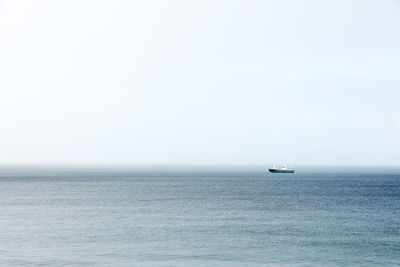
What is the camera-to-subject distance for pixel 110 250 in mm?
49125

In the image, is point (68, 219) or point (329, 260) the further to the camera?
point (68, 219)

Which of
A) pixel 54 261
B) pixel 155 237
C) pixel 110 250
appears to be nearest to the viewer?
pixel 54 261

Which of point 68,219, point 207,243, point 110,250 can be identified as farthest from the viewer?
point 68,219

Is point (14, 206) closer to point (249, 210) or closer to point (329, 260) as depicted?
point (249, 210)

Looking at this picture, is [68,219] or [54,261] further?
[68,219]

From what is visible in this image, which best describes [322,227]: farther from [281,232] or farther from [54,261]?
[54,261]

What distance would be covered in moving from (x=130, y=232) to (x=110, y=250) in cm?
1049

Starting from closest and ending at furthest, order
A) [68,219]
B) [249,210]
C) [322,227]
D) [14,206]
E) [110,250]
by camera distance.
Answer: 1. [110,250]
2. [322,227]
3. [68,219]
4. [249,210]
5. [14,206]

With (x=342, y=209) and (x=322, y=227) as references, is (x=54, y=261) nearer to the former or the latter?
(x=322, y=227)

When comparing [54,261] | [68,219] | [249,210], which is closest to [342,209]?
[249,210]

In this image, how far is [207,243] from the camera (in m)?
52.7

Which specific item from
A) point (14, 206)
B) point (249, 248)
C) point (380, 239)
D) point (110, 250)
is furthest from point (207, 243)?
point (14, 206)

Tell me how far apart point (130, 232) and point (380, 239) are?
31.7 meters

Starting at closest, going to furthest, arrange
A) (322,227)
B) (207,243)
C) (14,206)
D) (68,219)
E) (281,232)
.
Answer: (207,243) < (281,232) < (322,227) < (68,219) < (14,206)
